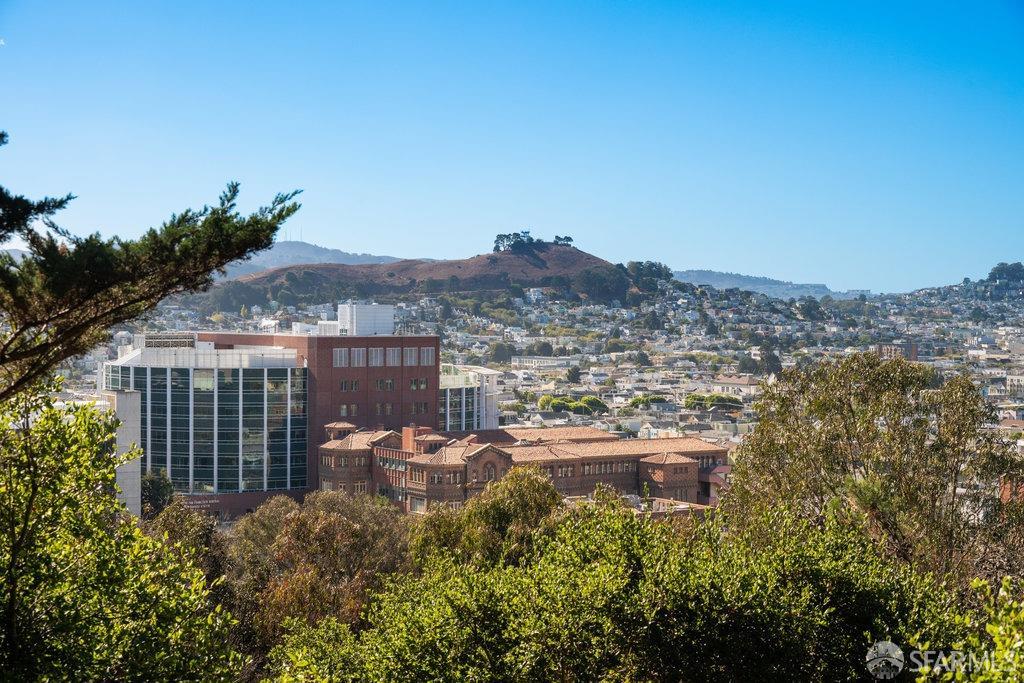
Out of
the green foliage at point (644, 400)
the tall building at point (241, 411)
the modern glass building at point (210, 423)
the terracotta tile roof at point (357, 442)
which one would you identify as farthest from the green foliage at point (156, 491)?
the green foliage at point (644, 400)

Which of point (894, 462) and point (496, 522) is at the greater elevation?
point (894, 462)

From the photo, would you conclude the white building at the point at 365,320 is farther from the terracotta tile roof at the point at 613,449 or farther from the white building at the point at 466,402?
the terracotta tile roof at the point at 613,449

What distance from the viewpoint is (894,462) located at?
69.6ft

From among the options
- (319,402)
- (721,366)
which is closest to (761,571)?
(319,402)

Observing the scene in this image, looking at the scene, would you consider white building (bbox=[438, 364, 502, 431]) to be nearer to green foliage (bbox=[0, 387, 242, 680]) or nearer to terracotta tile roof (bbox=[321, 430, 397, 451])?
terracotta tile roof (bbox=[321, 430, 397, 451])

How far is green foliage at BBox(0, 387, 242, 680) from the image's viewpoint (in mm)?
10703

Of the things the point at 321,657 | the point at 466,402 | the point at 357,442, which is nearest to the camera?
the point at 321,657

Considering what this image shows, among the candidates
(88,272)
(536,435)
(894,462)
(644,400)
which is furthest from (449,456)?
(644,400)

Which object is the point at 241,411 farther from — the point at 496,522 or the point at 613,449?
the point at 496,522

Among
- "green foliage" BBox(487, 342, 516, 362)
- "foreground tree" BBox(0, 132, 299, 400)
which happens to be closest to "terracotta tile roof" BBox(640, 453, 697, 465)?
"foreground tree" BBox(0, 132, 299, 400)

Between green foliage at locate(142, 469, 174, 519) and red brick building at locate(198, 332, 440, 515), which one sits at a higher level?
red brick building at locate(198, 332, 440, 515)

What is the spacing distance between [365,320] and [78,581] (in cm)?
5858

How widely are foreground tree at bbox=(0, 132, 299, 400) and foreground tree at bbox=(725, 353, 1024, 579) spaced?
12.5 meters

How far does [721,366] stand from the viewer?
173750mm
